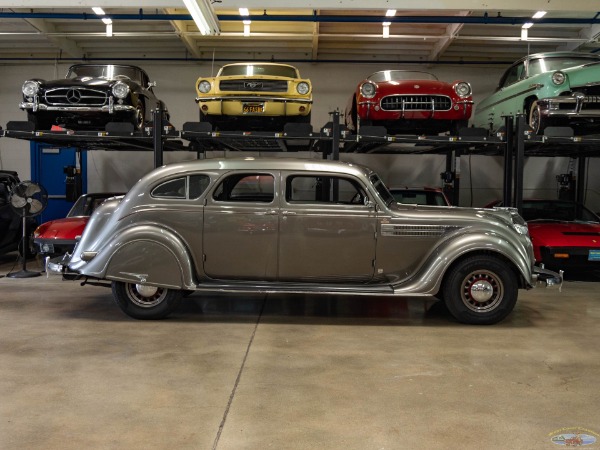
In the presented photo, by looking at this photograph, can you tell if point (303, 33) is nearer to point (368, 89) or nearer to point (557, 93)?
point (368, 89)

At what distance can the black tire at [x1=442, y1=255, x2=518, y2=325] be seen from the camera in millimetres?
5293

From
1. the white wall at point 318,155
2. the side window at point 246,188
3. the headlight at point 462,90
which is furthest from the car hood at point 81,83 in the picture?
the headlight at point 462,90

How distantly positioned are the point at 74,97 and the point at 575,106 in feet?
23.8

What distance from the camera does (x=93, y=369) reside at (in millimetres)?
4074

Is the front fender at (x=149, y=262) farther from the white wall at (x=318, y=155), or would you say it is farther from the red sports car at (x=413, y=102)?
the white wall at (x=318, y=155)

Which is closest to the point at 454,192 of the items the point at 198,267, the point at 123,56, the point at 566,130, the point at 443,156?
the point at 443,156

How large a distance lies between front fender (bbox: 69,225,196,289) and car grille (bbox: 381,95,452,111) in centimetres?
414

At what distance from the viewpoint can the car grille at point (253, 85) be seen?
309 inches

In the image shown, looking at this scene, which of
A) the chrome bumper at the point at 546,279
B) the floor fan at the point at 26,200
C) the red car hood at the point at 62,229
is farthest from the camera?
the floor fan at the point at 26,200

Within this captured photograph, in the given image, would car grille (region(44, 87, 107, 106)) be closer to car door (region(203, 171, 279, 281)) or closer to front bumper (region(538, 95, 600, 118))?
car door (region(203, 171, 279, 281))

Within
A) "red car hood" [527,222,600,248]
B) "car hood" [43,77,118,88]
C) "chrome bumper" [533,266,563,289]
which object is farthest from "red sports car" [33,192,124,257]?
"red car hood" [527,222,600,248]

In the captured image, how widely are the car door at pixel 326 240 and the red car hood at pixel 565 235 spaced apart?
144 inches

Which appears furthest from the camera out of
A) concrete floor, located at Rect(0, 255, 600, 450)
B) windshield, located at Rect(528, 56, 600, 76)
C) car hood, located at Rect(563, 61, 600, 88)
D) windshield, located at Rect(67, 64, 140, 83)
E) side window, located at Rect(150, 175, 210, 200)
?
windshield, located at Rect(67, 64, 140, 83)

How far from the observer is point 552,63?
893 cm
